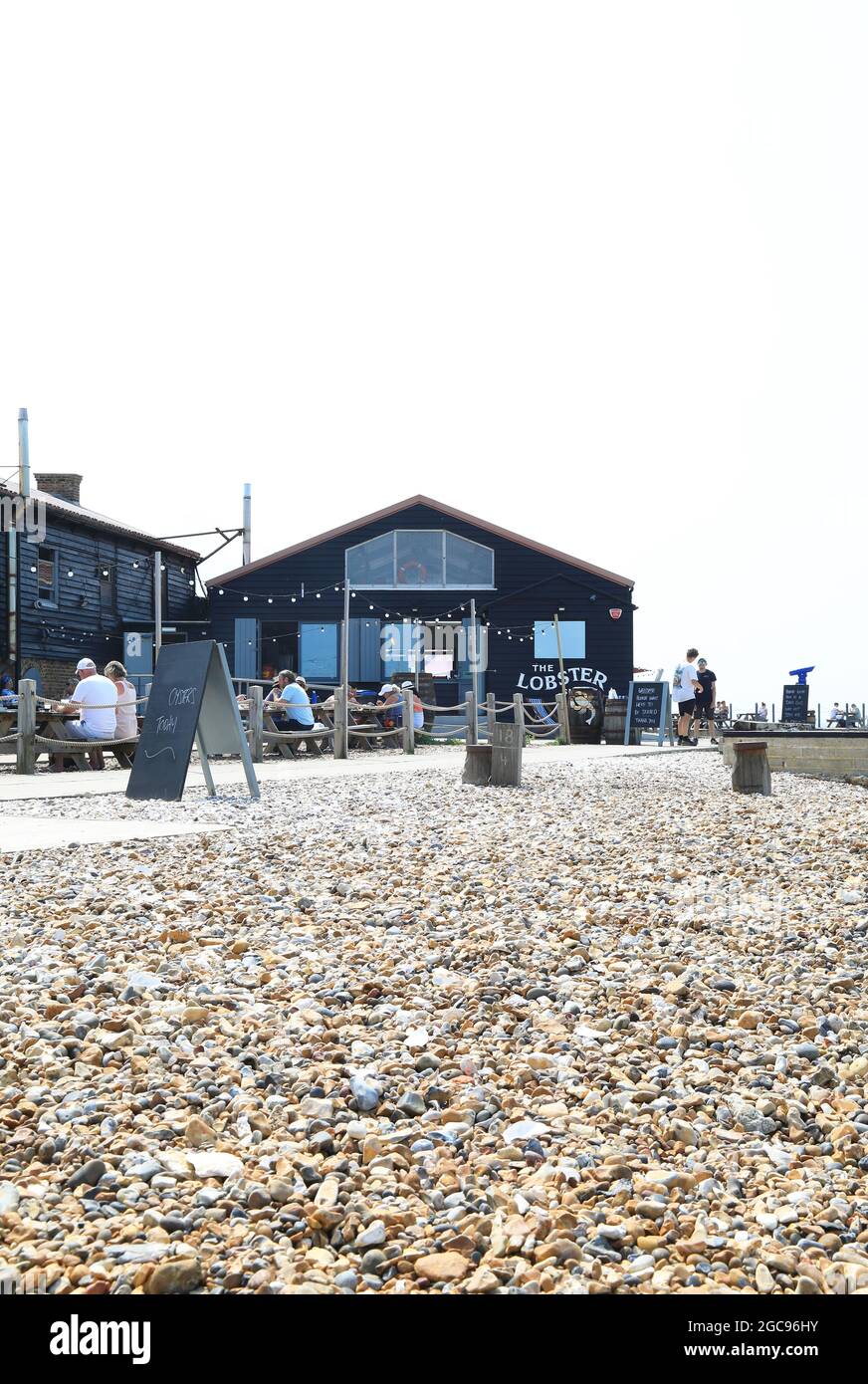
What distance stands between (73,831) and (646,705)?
16.2 metres

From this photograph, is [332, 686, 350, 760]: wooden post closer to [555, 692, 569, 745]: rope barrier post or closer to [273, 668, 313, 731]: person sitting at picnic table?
[273, 668, 313, 731]: person sitting at picnic table

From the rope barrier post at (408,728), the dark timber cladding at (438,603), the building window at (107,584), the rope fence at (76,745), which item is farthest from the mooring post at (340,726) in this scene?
the building window at (107,584)

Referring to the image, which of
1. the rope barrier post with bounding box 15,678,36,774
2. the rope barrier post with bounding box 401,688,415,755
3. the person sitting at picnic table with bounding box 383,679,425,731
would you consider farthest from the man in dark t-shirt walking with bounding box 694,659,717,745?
Answer: the rope barrier post with bounding box 15,678,36,774

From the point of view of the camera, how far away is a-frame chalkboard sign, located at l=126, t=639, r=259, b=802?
Result: 8.77 metres

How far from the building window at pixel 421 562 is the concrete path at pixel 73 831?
22.2 metres

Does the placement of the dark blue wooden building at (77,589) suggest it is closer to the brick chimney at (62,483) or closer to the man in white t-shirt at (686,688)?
the brick chimney at (62,483)

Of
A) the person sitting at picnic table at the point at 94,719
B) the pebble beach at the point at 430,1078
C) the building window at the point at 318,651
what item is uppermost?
the building window at the point at 318,651

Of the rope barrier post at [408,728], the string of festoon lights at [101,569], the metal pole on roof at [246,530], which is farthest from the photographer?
the metal pole on roof at [246,530]

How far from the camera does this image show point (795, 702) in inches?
1136

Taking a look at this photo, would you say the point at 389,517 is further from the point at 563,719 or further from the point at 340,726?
the point at 340,726

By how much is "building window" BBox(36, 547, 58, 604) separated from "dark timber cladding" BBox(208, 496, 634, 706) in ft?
14.0

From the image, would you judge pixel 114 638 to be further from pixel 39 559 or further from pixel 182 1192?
pixel 182 1192

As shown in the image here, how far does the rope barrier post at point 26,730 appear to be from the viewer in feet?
39.5

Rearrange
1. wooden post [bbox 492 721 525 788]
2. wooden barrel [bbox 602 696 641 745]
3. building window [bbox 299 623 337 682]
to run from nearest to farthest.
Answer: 1. wooden post [bbox 492 721 525 788]
2. wooden barrel [bbox 602 696 641 745]
3. building window [bbox 299 623 337 682]
